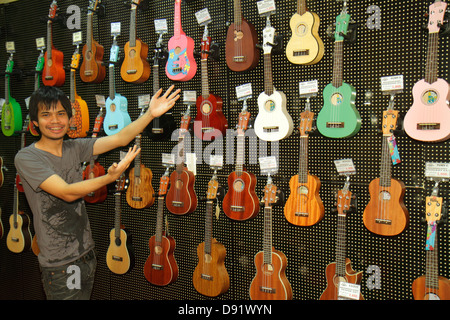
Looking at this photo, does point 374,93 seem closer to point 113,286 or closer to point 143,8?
point 143,8

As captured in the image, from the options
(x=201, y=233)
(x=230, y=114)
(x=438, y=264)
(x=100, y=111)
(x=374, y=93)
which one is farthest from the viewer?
(x=100, y=111)

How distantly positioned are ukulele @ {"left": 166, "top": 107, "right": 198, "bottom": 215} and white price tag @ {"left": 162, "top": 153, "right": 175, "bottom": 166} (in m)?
0.13

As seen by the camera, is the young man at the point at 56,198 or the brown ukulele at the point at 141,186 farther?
the brown ukulele at the point at 141,186

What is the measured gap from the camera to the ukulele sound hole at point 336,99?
106 inches

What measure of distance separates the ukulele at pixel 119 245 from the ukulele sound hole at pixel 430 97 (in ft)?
8.48

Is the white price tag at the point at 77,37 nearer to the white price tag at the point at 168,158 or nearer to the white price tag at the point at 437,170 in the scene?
the white price tag at the point at 168,158

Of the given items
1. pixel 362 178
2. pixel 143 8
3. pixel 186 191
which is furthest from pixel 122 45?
pixel 362 178

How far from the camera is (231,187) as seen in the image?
10.2ft

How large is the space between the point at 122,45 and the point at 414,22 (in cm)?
262

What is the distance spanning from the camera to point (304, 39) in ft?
9.24

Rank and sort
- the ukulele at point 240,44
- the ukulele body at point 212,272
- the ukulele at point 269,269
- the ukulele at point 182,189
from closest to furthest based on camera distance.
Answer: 1. the ukulele at point 269,269
2. the ukulele at point 240,44
3. the ukulele body at point 212,272
4. the ukulele at point 182,189

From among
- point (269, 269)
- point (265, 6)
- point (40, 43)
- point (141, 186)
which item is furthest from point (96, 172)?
point (265, 6)

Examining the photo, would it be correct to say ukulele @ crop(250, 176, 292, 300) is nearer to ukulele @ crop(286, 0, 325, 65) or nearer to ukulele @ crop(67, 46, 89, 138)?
ukulele @ crop(286, 0, 325, 65)

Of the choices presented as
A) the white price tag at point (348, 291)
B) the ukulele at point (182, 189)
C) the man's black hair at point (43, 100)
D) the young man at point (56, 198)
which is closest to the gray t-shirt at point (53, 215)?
the young man at point (56, 198)
